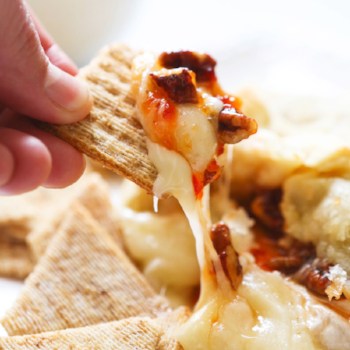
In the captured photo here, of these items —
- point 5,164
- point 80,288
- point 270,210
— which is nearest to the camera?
point 5,164

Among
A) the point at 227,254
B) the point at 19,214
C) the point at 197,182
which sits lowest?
the point at 19,214

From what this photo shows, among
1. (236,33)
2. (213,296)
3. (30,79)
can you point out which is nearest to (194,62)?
(30,79)

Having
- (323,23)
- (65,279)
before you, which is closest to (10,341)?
(65,279)

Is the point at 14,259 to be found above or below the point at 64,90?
below

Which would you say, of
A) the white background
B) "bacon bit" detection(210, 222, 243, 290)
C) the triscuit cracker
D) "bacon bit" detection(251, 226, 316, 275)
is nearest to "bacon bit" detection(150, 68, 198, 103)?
"bacon bit" detection(210, 222, 243, 290)

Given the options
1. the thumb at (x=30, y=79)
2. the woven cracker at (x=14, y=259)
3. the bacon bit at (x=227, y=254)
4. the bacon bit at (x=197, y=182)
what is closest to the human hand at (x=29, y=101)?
the thumb at (x=30, y=79)

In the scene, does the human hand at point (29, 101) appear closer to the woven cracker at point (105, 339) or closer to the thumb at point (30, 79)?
the thumb at point (30, 79)

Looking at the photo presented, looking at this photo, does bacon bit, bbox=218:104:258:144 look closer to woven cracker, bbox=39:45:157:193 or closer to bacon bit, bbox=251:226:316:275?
woven cracker, bbox=39:45:157:193

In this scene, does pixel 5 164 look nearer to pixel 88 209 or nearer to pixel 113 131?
pixel 113 131
